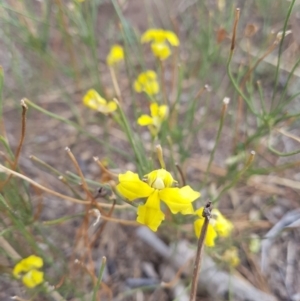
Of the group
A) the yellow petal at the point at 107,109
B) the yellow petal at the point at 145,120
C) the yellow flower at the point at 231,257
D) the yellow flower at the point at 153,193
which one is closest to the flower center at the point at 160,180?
the yellow flower at the point at 153,193

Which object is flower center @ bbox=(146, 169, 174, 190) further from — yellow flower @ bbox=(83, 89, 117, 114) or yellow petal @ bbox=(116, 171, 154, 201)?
yellow flower @ bbox=(83, 89, 117, 114)

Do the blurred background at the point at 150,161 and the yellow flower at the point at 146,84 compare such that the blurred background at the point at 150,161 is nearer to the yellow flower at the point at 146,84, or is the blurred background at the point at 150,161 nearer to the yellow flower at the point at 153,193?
the yellow flower at the point at 146,84

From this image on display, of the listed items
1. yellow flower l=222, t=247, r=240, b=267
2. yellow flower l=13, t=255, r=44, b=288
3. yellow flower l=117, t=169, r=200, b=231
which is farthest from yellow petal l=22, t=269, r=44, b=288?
yellow flower l=222, t=247, r=240, b=267

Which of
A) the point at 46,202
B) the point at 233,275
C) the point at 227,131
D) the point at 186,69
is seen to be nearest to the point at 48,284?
the point at 46,202

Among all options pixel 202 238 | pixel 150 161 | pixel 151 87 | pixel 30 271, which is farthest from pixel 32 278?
pixel 151 87

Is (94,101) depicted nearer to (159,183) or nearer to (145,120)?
(145,120)

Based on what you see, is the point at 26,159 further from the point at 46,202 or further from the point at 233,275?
the point at 233,275
